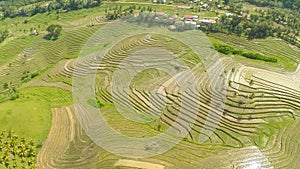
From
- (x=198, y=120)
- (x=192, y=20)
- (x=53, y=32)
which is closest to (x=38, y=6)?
(x=53, y=32)

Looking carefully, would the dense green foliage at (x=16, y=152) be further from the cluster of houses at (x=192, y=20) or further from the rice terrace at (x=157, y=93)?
the cluster of houses at (x=192, y=20)

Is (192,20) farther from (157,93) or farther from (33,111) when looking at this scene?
(33,111)

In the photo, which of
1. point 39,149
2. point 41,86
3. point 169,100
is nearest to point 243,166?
point 169,100

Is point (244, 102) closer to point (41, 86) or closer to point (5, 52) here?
point (41, 86)

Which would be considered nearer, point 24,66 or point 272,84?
point 272,84

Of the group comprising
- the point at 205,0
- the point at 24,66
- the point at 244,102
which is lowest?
the point at 24,66

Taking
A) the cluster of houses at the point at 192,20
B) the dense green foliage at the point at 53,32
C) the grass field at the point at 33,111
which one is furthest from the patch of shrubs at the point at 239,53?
the dense green foliage at the point at 53,32

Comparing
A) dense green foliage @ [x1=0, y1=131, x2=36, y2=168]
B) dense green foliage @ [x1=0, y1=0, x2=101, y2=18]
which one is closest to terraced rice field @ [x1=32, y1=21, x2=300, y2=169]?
dense green foliage @ [x1=0, y1=131, x2=36, y2=168]

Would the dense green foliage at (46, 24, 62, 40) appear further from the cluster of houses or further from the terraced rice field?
the cluster of houses
